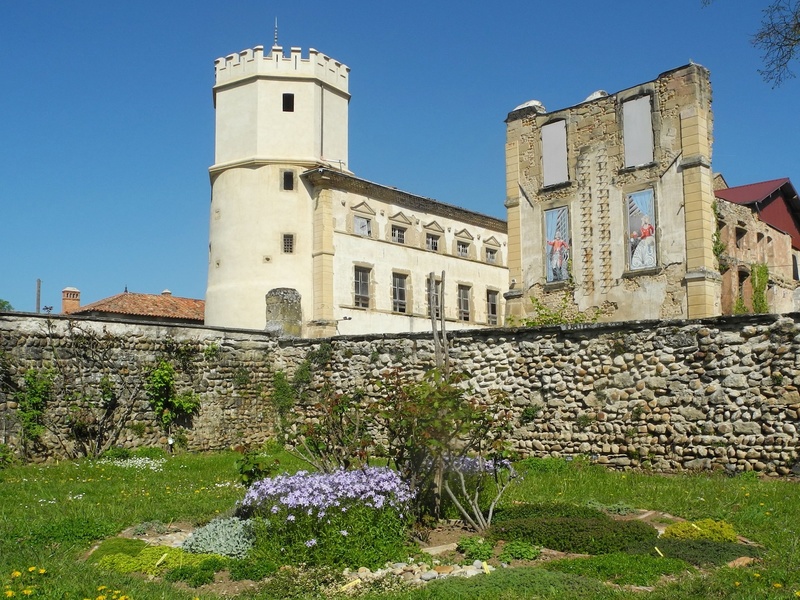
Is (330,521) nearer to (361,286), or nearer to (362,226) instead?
(361,286)

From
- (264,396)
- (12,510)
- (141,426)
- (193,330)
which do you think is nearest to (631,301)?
(264,396)

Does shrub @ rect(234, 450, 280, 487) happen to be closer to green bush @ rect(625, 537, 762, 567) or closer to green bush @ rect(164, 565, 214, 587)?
green bush @ rect(164, 565, 214, 587)

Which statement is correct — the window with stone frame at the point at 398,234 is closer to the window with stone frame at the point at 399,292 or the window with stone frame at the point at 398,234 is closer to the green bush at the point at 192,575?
the window with stone frame at the point at 399,292

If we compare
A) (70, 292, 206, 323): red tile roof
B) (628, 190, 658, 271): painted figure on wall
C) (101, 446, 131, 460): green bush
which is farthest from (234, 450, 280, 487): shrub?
(70, 292, 206, 323): red tile roof

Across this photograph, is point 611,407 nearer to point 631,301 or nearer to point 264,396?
point 264,396

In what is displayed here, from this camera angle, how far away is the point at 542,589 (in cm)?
572

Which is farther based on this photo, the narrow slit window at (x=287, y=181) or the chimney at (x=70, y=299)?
the chimney at (x=70, y=299)

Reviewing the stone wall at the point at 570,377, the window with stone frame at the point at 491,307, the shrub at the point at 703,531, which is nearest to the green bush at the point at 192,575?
the stone wall at the point at 570,377

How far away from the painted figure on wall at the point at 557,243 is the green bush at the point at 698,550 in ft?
55.3

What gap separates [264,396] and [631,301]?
35.7 feet

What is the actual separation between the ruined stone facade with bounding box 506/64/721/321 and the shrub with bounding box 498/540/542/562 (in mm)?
15568

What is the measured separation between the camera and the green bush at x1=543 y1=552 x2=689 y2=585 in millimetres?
6043

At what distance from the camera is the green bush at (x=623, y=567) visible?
19.8ft

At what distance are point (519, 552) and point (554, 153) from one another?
726 inches
